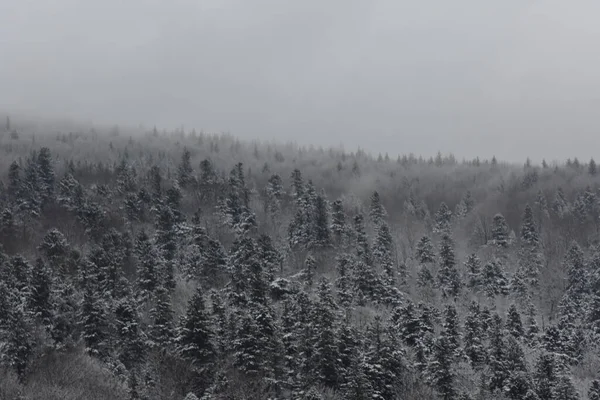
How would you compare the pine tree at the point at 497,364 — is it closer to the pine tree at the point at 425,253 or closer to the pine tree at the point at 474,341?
the pine tree at the point at 474,341

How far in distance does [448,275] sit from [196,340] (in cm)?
6186

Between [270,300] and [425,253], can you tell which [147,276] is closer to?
[270,300]

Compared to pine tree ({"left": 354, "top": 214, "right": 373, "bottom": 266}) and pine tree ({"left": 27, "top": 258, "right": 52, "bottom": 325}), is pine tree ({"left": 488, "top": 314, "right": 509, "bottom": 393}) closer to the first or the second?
pine tree ({"left": 354, "top": 214, "right": 373, "bottom": 266})

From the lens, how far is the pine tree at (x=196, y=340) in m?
57.0

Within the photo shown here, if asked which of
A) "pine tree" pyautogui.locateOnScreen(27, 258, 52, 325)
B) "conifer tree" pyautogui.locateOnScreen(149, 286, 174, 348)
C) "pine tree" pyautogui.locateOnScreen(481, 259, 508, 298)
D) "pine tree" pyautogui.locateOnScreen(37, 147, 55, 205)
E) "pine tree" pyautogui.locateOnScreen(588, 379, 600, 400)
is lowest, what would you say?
"pine tree" pyautogui.locateOnScreen(588, 379, 600, 400)

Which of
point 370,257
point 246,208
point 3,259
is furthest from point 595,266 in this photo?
point 3,259

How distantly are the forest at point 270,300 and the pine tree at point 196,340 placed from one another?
0.15m

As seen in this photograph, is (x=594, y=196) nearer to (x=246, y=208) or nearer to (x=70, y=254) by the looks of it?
(x=246, y=208)

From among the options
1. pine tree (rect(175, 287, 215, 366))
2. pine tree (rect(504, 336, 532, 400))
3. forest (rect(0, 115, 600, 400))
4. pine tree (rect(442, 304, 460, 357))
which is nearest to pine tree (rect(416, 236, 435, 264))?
forest (rect(0, 115, 600, 400))

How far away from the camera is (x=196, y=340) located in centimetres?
5747

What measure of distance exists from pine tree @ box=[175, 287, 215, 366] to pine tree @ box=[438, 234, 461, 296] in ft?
191

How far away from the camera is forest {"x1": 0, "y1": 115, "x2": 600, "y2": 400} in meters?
55.5

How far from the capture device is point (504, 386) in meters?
62.0

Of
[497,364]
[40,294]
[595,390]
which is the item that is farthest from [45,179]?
[595,390]
